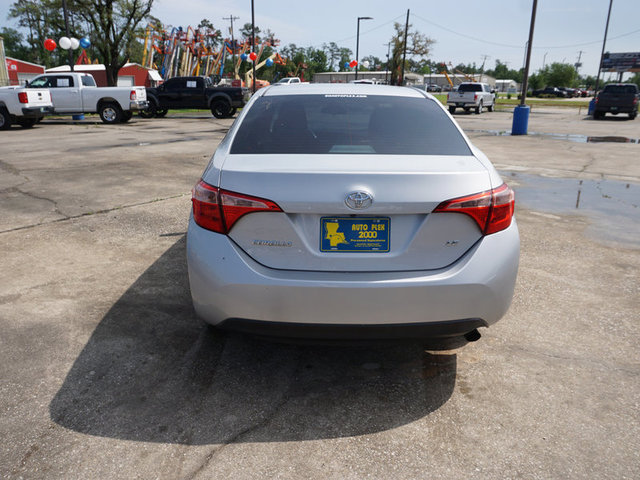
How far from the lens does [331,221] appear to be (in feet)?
7.91

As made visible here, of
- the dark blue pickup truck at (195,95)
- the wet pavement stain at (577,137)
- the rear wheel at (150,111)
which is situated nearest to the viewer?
the wet pavement stain at (577,137)

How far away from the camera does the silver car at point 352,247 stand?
7.88ft

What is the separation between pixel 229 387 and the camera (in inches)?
113

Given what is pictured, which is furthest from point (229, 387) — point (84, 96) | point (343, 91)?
point (84, 96)

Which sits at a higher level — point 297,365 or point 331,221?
point 331,221

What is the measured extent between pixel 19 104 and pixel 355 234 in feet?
65.4

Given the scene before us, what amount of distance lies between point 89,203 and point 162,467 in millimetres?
5704

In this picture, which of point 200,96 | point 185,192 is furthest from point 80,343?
point 200,96

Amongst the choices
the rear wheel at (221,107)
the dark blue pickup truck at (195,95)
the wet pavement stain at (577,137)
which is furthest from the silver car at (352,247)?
the rear wheel at (221,107)

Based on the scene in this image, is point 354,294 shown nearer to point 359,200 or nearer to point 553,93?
point 359,200

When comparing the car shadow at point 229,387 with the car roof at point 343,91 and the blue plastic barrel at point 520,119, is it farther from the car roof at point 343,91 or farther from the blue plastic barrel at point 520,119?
the blue plastic barrel at point 520,119

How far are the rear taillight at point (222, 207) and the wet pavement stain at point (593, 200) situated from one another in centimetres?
497

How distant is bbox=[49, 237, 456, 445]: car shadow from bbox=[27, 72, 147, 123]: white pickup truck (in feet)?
63.9

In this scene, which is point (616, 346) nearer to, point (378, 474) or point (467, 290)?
point (467, 290)
